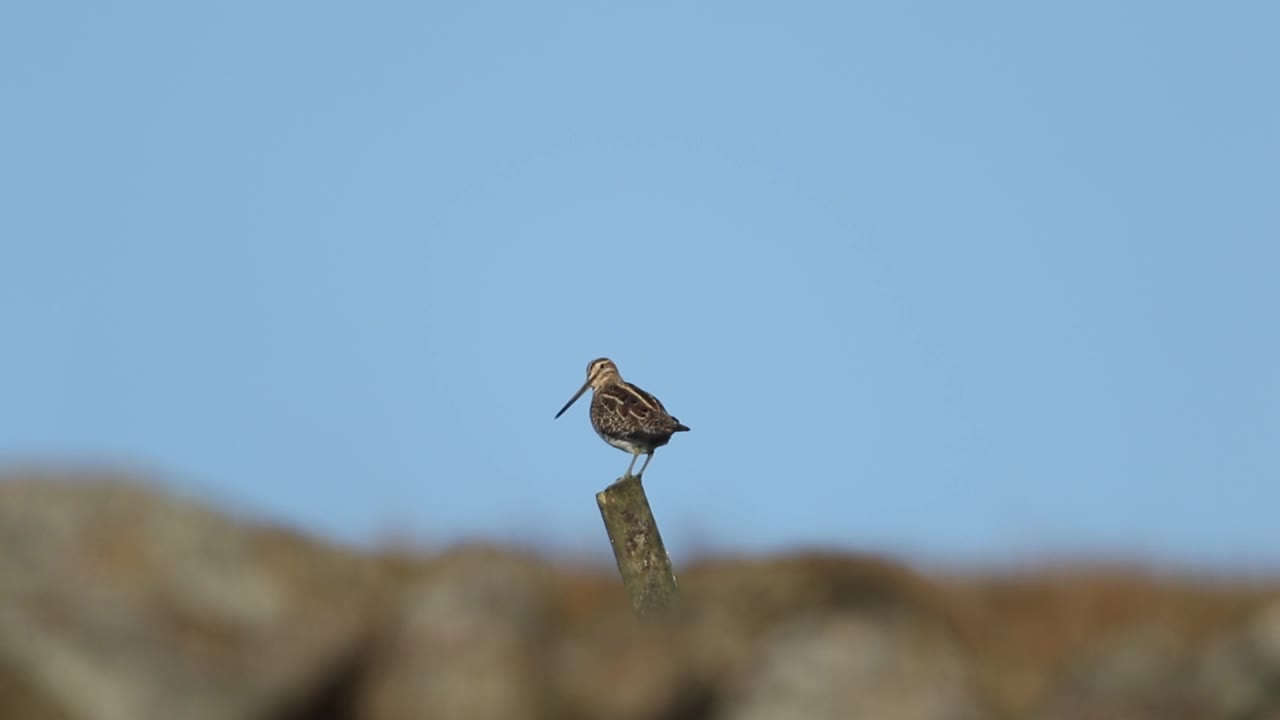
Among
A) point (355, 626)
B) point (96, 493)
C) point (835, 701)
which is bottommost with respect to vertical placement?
point (835, 701)

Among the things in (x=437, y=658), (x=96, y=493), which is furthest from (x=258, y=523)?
(x=437, y=658)

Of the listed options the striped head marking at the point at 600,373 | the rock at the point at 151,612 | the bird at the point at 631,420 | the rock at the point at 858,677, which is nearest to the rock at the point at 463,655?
the rock at the point at 151,612

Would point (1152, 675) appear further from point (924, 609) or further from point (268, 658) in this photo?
point (268, 658)

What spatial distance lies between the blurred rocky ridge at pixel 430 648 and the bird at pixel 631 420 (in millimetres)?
10692

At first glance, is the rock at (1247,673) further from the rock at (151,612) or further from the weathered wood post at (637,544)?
the weathered wood post at (637,544)

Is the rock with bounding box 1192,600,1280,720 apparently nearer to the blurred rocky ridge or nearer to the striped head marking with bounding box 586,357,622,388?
the blurred rocky ridge

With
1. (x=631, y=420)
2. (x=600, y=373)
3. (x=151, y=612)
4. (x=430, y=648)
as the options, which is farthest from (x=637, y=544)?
(x=600, y=373)

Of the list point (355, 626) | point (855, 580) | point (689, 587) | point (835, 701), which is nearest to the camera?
point (835, 701)

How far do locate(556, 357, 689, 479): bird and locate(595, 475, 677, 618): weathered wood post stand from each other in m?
6.53

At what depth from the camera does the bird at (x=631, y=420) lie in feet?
68.9

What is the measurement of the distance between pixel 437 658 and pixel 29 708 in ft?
6.09

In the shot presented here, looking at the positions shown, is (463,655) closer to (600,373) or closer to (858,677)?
(858,677)

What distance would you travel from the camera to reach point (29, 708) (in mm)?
9484

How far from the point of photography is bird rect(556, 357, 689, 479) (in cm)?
2100
